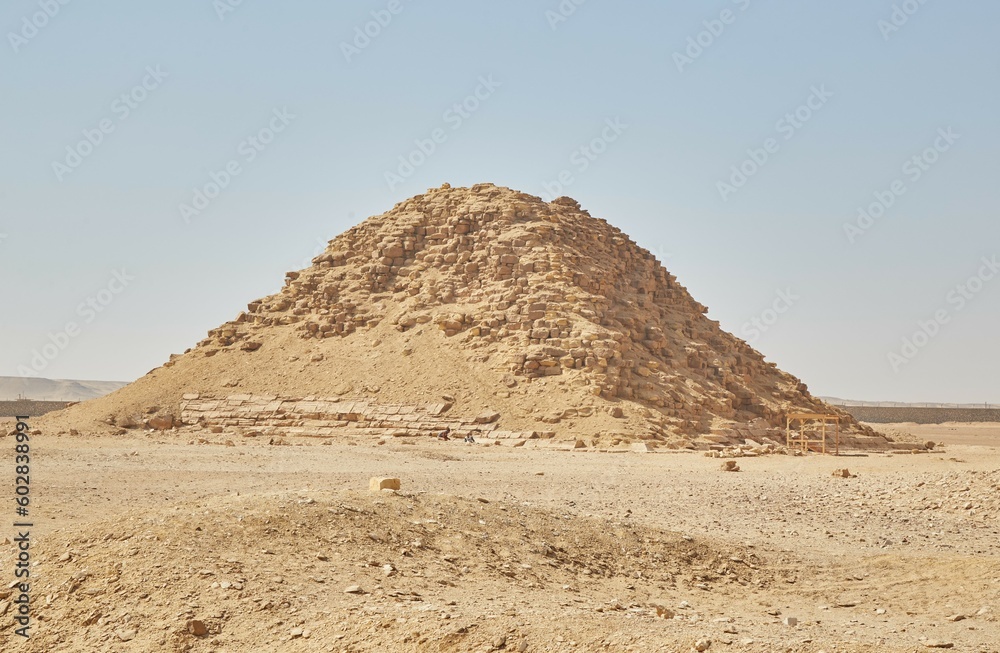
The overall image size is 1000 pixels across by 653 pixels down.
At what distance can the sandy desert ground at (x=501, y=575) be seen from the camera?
726cm

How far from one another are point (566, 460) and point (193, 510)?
15.9 metres

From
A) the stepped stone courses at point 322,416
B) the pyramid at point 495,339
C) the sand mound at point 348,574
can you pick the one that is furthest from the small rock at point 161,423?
the sand mound at point 348,574

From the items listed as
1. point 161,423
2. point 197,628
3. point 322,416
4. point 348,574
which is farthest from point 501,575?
point 161,423

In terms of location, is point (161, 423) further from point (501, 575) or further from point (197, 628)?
point (197, 628)

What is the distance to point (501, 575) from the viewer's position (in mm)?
9016

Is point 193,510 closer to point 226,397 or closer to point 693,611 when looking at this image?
point 693,611

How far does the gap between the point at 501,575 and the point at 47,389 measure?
167 metres

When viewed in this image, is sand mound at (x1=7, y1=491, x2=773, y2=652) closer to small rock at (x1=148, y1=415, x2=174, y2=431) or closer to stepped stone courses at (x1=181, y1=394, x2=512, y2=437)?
stepped stone courses at (x1=181, y1=394, x2=512, y2=437)

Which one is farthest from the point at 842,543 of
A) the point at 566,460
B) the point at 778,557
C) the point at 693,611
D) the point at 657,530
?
the point at 566,460

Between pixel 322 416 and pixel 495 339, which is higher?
pixel 495 339

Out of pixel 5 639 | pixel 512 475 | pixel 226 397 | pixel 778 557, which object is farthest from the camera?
pixel 226 397

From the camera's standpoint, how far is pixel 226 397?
3909cm

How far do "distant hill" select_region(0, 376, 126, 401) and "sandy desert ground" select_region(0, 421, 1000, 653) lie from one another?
154124mm

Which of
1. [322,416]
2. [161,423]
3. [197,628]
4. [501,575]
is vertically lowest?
[197,628]
